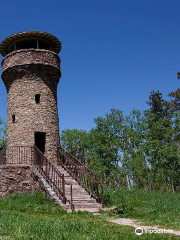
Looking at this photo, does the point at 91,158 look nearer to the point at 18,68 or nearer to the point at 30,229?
the point at 18,68

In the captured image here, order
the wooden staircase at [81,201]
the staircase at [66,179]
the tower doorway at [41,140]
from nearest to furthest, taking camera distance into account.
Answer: the wooden staircase at [81,201], the staircase at [66,179], the tower doorway at [41,140]

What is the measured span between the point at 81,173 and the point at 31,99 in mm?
6846

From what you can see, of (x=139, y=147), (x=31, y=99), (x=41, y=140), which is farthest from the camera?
(x=139, y=147)

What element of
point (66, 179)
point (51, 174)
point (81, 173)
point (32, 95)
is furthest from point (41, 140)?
point (81, 173)

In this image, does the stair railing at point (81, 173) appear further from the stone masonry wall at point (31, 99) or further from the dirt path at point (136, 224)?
the dirt path at point (136, 224)

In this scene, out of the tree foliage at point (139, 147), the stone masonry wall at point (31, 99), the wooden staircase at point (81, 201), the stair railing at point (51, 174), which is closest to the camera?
the wooden staircase at point (81, 201)

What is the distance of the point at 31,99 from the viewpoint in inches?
819

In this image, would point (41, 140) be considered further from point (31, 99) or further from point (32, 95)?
point (32, 95)

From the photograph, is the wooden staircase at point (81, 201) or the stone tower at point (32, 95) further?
the stone tower at point (32, 95)

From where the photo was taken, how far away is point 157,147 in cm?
3862

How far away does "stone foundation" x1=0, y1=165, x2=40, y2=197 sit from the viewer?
57.7ft

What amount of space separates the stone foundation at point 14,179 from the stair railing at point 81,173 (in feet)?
7.93

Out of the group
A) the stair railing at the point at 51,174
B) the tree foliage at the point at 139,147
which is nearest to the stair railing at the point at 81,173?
the stair railing at the point at 51,174

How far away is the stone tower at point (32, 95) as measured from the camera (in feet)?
67.2
